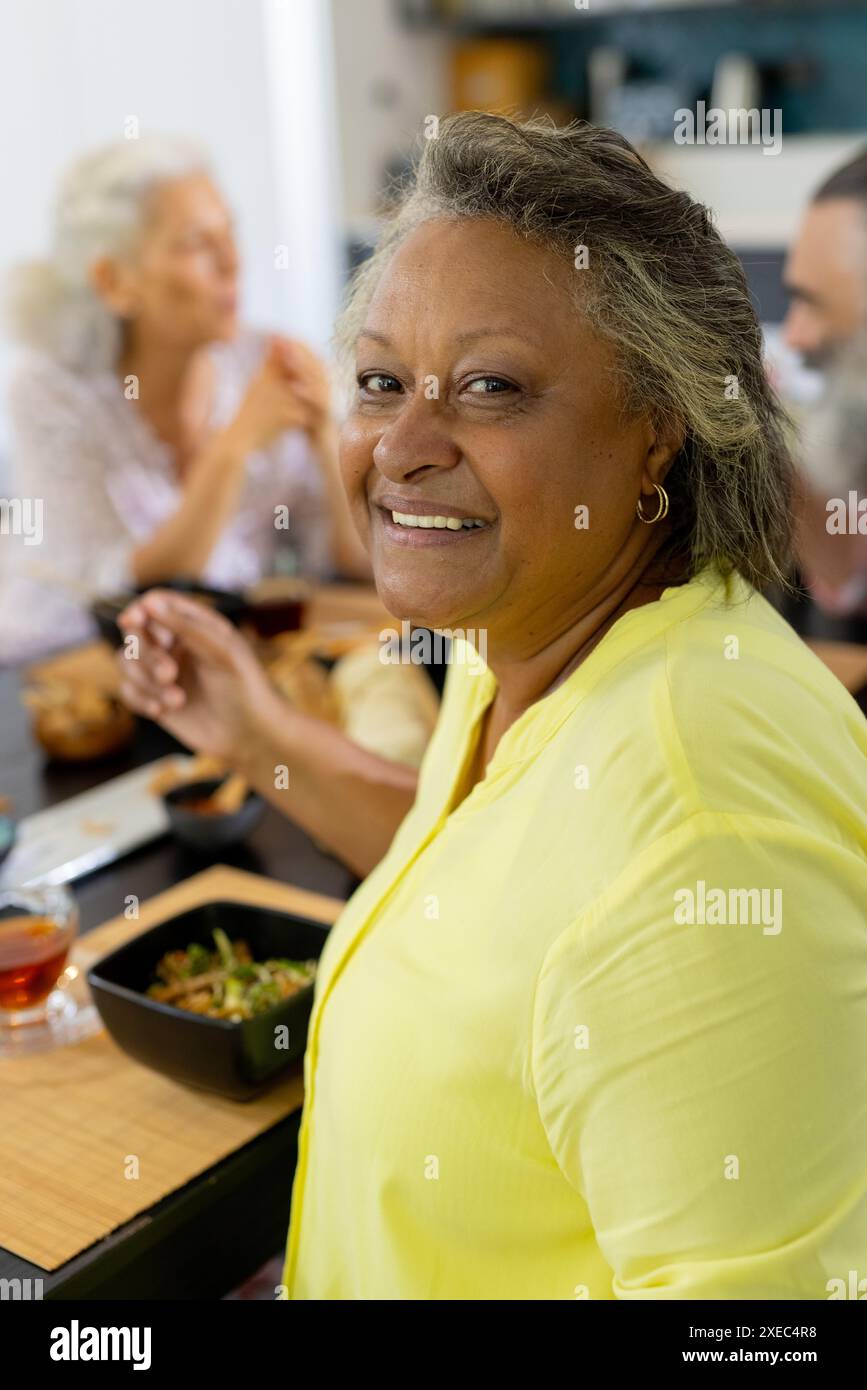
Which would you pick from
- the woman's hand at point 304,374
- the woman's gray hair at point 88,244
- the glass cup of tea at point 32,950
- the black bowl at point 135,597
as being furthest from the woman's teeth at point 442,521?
the woman's gray hair at point 88,244

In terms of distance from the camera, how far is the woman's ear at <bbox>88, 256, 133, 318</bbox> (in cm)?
275

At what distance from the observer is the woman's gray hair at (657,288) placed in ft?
3.09

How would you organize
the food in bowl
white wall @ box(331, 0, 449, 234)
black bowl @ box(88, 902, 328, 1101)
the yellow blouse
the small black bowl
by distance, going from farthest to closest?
white wall @ box(331, 0, 449, 234), the small black bowl, the food in bowl, black bowl @ box(88, 902, 328, 1101), the yellow blouse

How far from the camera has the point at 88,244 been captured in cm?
275

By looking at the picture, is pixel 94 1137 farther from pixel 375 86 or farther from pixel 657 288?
pixel 375 86

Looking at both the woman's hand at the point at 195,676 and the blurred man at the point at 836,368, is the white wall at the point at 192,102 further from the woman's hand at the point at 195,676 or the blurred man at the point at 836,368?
the woman's hand at the point at 195,676

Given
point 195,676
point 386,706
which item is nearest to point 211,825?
point 195,676

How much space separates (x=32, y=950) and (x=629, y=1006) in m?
0.63

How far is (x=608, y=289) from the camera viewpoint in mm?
936

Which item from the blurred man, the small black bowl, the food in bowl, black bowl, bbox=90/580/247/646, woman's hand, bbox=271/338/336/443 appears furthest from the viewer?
woman's hand, bbox=271/338/336/443

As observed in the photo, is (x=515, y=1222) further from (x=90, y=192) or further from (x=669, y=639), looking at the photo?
(x=90, y=192)

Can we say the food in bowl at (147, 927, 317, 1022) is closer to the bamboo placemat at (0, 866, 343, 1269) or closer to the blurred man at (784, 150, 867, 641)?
the bamboo placemat at (0, 866, 343, 1269)

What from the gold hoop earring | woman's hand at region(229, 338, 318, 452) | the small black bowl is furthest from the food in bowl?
woman's hand at region(229, 338, 318, 452)
